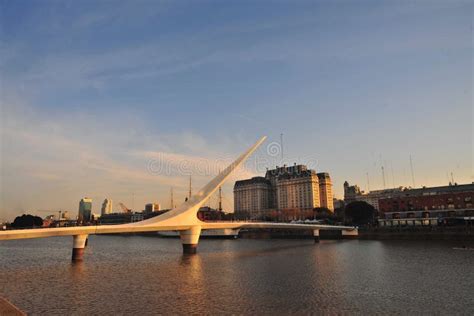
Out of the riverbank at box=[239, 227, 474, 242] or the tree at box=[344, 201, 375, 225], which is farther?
the tree at box=[344, 201, 375, 225]

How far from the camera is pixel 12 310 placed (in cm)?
991

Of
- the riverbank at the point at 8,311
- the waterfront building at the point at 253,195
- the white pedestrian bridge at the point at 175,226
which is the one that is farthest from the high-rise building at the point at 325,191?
the riverbank at the point at 8,311

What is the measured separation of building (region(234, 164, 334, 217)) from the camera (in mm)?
144000

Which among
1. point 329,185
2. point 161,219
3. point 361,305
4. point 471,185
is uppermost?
point 329,185

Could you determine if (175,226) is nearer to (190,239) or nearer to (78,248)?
(190,239)

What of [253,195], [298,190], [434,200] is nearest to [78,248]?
[434,200]

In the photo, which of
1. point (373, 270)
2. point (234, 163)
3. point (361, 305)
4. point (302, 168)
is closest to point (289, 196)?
point (302, 168)

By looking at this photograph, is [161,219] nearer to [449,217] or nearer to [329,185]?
[449,217]

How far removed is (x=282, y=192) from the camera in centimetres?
15200

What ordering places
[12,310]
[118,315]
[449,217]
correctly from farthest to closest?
[449,217] → [118,315] → [12,310]

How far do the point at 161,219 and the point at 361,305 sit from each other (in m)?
25.9

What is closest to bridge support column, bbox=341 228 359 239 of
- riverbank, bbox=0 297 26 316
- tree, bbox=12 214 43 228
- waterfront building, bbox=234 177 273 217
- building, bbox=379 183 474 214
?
building, bbox=379 183 474 214

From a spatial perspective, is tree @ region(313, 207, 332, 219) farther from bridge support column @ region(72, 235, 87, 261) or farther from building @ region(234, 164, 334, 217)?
bridge support column @ region(72, 235, 87, 261)

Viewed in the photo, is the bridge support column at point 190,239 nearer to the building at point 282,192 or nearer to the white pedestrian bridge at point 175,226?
the white pedestrian bridge at point 175,226
